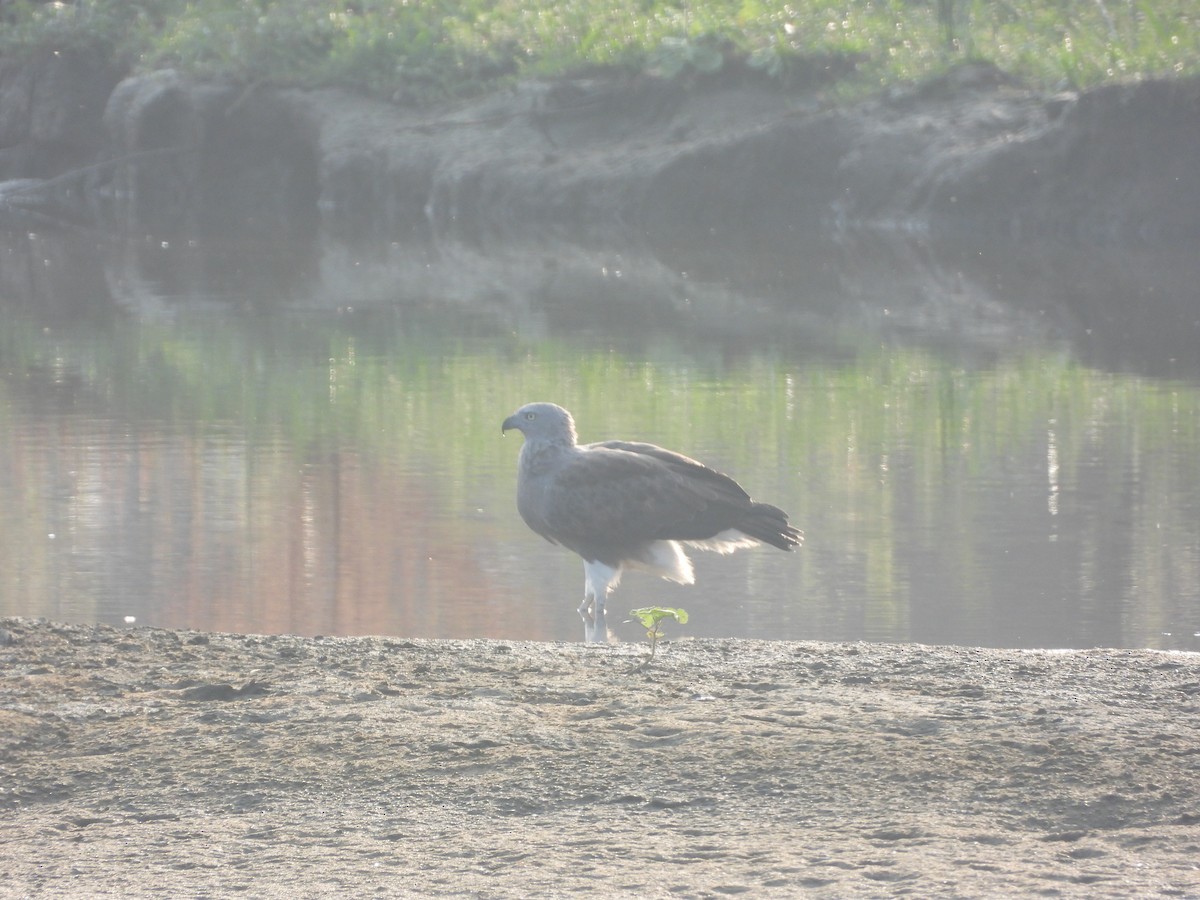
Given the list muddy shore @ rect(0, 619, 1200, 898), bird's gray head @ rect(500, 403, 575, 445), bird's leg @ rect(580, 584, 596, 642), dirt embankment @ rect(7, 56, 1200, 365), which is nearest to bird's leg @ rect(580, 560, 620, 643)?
bird's leg @ rect(580, 584, 596, 642)

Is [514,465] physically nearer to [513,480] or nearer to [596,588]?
[513,480]

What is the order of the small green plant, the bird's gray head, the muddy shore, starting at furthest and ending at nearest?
the bird's gray head → the small green plant → the muddy shore

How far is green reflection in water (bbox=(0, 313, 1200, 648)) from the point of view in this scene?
25.0ft

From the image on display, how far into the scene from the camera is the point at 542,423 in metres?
7.74

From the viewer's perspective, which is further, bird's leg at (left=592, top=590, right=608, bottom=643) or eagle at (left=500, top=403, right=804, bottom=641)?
eagle at (left=500, top=403, right=804, bottom=641)

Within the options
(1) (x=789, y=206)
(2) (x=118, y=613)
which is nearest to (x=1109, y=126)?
(1) (x=789, y=206)

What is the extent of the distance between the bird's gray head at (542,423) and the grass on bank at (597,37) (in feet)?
61.8

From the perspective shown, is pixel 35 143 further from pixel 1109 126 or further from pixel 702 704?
pixel 702 704

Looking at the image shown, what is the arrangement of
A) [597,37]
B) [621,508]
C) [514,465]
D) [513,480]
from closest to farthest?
[621,508]
[513,480]
[514,465]
[597,37]

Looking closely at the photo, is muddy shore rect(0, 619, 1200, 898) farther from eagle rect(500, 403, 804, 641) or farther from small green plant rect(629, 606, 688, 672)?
eagle rect(500, 403, 804, 641)

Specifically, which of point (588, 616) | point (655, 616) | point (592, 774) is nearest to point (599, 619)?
point (588, 616)

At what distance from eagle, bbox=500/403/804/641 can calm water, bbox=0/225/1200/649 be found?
0.22 meters

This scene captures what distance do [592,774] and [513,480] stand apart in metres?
5.31

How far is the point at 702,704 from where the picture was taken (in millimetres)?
5230
